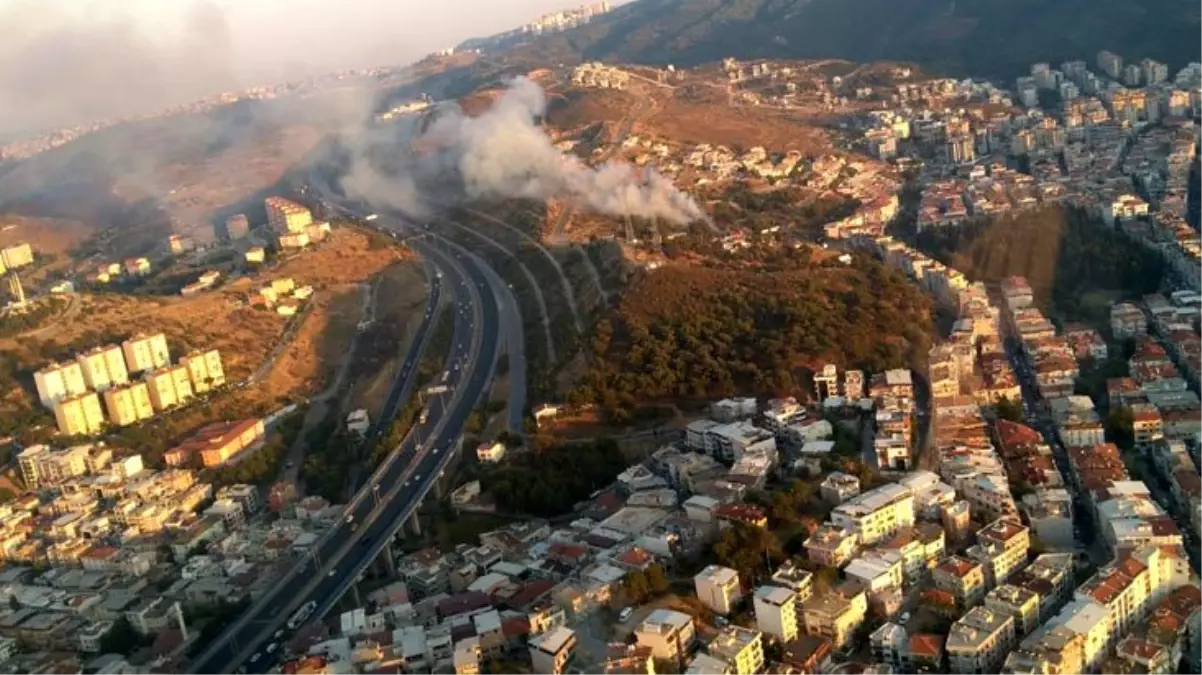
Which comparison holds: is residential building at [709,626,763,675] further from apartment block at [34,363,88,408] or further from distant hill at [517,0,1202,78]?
distant hill at [517,0,1202,78]

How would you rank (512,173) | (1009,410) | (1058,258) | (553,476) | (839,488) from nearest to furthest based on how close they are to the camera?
1. (839,488)
2. (553,476)
3. (1009,410)
4. (1058,258)
5. (512,173)

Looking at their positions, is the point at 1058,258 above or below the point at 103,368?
below

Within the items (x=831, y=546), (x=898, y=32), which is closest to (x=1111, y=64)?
(x=898, y=32)

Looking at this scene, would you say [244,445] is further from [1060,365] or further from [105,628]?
[1060,365]

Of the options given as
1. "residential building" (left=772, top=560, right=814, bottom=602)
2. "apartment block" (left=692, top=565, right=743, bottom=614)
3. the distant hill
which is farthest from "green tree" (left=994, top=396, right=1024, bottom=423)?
the distant hill

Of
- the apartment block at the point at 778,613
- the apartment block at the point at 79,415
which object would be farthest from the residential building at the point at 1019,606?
the apartment block at the point at 79,415

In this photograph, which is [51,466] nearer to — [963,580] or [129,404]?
[129,404]

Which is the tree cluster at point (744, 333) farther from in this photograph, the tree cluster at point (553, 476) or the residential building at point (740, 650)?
the residential building at point (740, 650)
